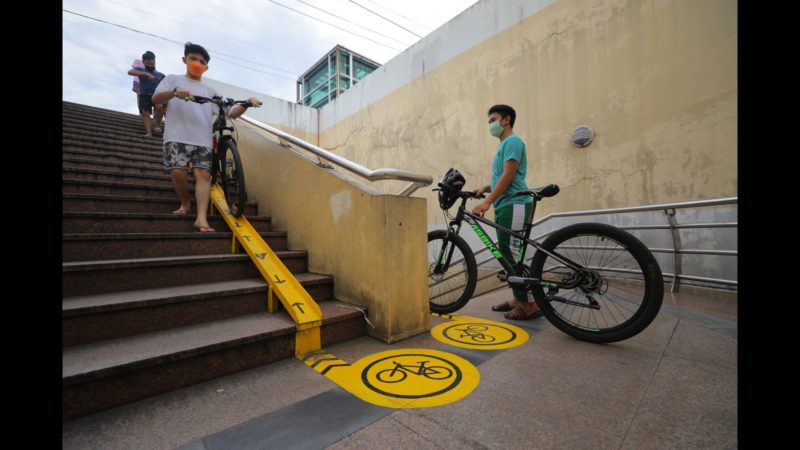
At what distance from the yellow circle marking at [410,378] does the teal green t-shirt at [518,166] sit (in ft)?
4.33

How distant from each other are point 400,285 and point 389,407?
0.84 meters

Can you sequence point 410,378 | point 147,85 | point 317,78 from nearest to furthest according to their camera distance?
point 410,378 < point 147,85 < point 317,78

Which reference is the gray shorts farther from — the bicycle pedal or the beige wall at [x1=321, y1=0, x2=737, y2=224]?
the beige wall at [x1=321, y1=0, x2=737, y2=224]

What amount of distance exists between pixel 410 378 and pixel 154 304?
57.5 inches

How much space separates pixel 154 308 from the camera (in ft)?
5.72

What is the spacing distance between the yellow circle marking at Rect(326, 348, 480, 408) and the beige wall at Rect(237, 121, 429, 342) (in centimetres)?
27

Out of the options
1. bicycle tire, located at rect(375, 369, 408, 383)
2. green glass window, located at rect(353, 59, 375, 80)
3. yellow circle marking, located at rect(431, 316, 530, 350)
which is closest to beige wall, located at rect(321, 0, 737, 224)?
yellow circle marking, located at rect(431, 316, 530, 350)

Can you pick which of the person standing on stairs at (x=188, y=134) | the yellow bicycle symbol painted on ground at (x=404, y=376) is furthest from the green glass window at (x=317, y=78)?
the yellow bicycle symbol painted on ground at (x=404, y=376)

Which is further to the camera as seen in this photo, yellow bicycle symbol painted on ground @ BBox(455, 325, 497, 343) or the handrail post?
the handrail post

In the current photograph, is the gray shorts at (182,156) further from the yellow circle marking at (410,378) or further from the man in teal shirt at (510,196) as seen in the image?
the man in teal shirt at (510,196)

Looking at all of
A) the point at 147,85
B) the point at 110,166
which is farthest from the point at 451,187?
the point at 147,85

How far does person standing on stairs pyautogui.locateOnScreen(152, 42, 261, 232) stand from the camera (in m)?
2.76

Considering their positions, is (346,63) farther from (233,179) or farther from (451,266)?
(451,266)
